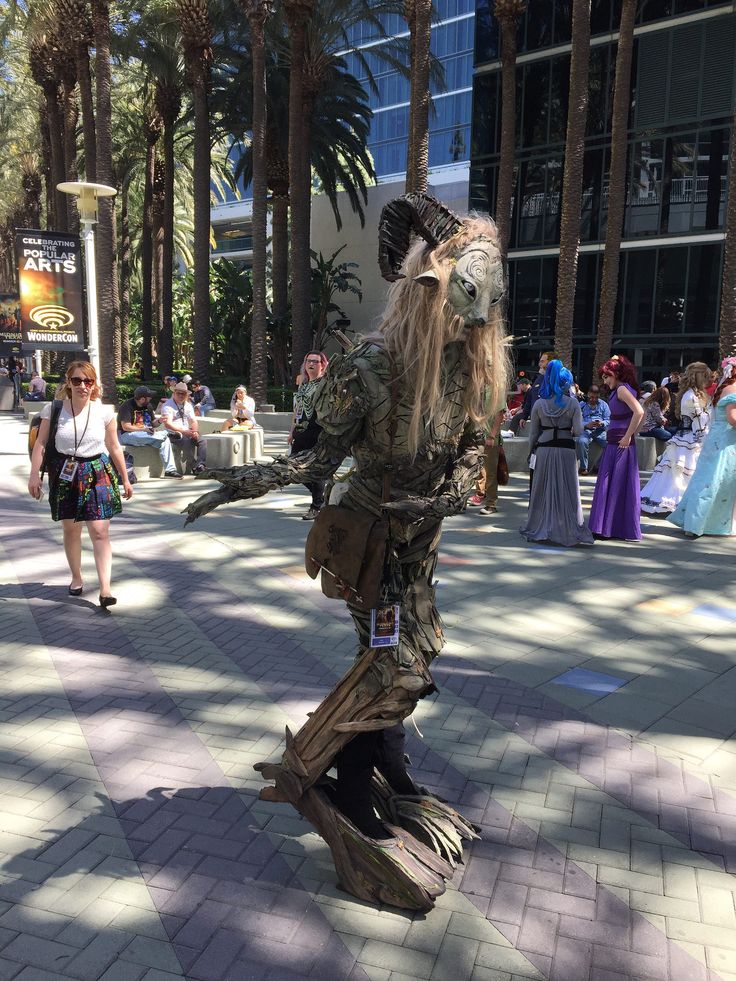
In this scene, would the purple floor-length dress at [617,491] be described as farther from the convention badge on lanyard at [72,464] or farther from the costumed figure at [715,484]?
the convention badge on lanyard at [72,464]

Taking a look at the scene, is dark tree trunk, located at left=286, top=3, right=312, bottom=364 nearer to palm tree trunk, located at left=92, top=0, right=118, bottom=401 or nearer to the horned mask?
palm tree trunk, located at left=92, top=0, right=118, bottom=401

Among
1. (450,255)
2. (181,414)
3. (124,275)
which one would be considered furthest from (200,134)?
(450,255)

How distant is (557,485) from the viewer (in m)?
8.34

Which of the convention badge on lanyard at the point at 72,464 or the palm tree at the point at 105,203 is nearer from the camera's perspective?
the convention badge on lanyard at the point at 72,464

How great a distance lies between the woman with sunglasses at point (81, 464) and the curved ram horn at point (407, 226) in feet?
12.2

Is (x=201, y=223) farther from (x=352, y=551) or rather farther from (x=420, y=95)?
(x=352, y=551)

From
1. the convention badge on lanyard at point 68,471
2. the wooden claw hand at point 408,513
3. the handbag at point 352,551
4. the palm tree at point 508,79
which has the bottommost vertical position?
the convention badge on lanyard at point 68,471

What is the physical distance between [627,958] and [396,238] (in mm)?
2465

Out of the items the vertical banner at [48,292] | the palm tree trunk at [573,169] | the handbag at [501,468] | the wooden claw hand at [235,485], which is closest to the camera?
the wooden claw hand at [235,485]

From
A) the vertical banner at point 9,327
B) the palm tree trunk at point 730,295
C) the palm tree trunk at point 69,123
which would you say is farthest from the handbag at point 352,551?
the vertical banner at point 9,327

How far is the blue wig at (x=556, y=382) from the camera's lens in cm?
791

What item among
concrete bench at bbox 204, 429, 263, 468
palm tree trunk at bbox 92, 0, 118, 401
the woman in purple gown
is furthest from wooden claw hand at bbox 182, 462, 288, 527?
palm tree trunk at bbox 92, 0, 118, 401

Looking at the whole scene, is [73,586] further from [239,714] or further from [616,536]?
[616,536]

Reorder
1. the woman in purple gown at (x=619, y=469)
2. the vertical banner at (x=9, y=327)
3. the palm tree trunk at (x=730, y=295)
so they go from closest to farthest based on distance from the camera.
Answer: the woman in purple gown at (x=619, y=469) → the palm tree trunk at (x=730, y=295) → the vertical banner at (x=9, y=327)
